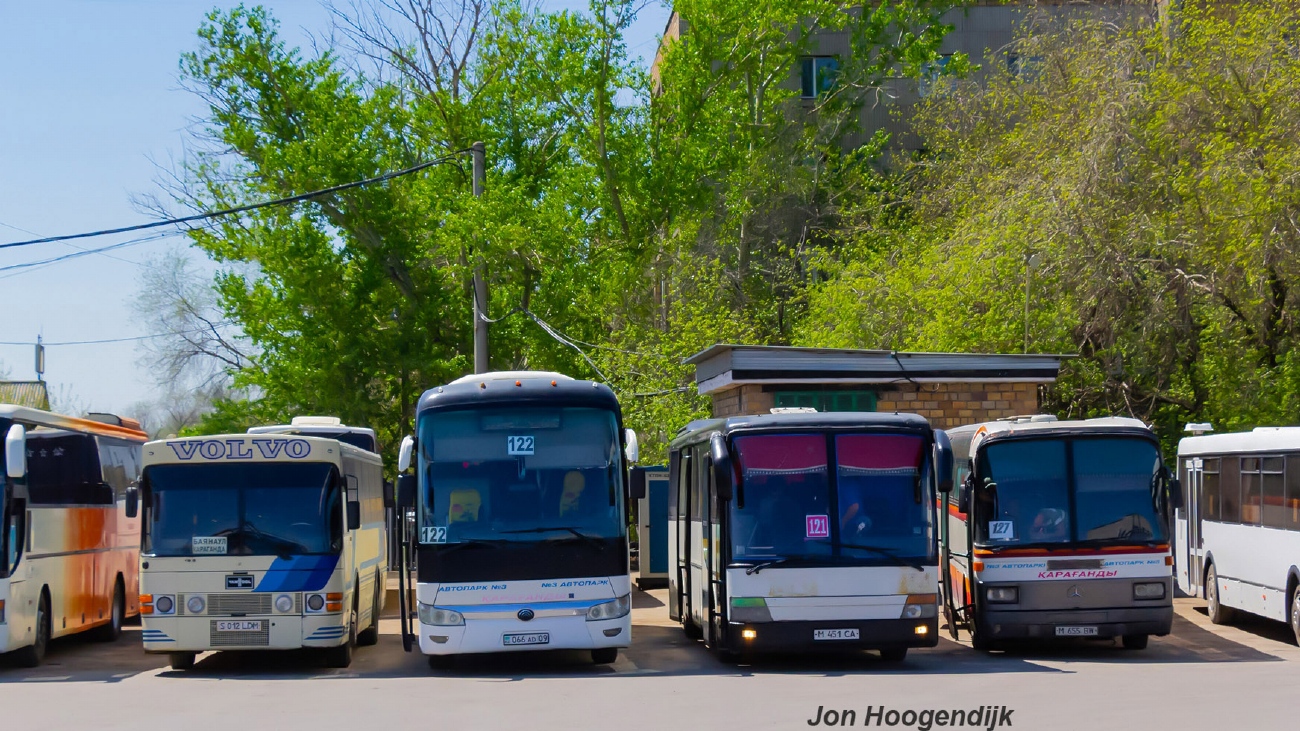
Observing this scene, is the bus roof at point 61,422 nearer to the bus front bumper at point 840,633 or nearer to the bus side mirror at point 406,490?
the bus side mirror at point 406,490

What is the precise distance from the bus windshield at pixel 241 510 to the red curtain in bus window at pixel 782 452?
455 cm

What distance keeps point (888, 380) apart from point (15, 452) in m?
13.7

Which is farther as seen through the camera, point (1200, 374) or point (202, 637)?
point (1200, 374)

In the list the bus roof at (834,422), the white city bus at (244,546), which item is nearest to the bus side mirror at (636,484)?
the bus roof at (834,422)

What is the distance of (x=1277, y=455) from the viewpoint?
1739 cm

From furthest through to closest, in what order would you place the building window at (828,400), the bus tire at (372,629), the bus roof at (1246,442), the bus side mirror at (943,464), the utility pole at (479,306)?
the utility pole at (479,306) → the building window at (828,400) → the bus tire at (372,629) → the bus roof at (1246,442) → the bus side mirror at (943,464)

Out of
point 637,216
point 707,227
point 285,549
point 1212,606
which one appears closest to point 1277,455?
point 1212,606

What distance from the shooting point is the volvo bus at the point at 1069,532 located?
16.0m

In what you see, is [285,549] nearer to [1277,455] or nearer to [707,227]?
[1277,455]

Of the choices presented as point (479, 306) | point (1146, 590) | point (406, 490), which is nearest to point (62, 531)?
point (406, 490)

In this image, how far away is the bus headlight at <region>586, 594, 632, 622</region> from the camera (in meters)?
14.8

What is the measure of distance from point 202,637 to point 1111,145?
60.7 ft

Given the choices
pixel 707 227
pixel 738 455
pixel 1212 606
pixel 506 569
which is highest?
pixel 707 227

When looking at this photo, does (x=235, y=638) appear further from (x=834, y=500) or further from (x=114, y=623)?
(x=834, y=500)
